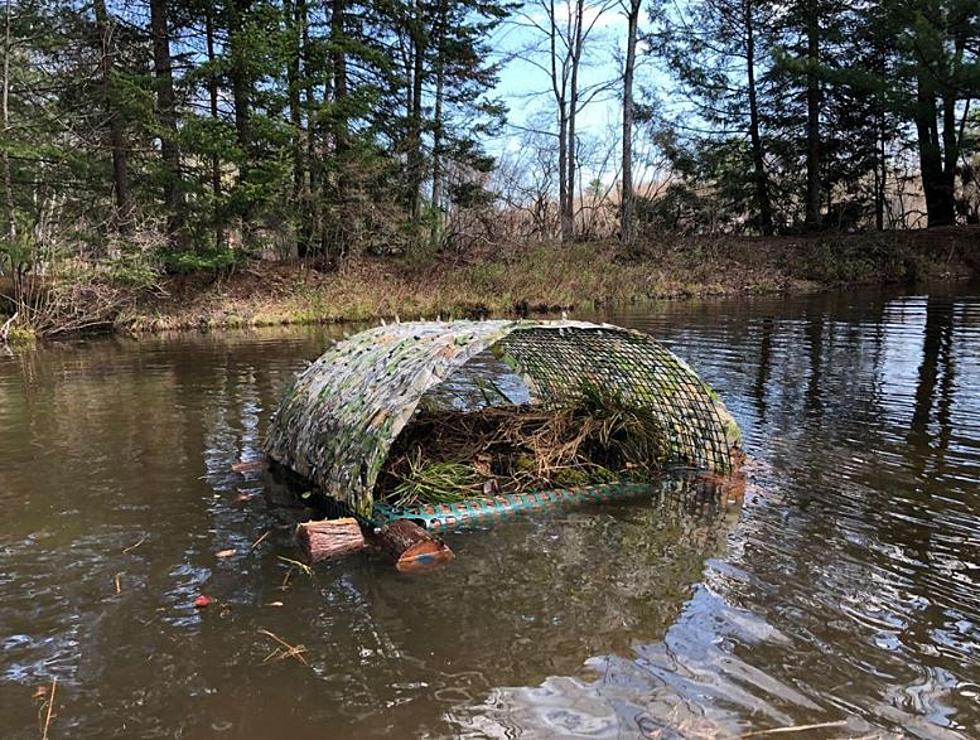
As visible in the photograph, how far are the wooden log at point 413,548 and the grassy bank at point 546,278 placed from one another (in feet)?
54.4

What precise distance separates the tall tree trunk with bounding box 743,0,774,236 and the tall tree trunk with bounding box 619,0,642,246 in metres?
5.27

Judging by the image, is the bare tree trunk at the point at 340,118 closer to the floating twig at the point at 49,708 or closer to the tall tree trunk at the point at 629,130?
the tall tree trunk at the point at 629,130

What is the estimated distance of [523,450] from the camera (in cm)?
641

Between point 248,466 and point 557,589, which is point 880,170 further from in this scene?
point 557,589

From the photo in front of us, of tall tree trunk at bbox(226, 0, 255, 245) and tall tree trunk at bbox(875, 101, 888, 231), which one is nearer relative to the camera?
tall tree trunk at bbox(226, 0, 255, 245)

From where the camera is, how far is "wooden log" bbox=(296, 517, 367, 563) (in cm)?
477

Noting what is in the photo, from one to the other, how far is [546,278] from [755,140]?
15.1 meters

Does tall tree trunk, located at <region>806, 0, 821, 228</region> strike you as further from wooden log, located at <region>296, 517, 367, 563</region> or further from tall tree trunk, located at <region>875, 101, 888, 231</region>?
wooden log, located at <region>296, 517, 367, 563</region>

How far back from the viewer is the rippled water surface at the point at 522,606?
3197mm

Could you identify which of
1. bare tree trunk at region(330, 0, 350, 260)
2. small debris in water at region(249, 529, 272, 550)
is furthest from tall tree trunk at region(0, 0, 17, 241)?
small debris in water at region(249, 529, 272, 550)

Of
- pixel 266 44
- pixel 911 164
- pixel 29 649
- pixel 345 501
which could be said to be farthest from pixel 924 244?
pixel 29 649

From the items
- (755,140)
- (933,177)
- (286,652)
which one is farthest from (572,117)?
(286,652)

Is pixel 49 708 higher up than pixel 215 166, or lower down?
lower down

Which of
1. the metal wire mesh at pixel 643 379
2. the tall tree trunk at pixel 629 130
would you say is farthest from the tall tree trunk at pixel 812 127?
the metal wire mesh at pixel 643 379
